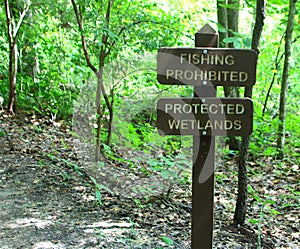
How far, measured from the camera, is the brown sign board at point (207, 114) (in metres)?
2.38

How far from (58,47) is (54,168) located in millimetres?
3141

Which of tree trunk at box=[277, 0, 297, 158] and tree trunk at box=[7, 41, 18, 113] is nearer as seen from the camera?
tree trunk at box=[277, 0, 297, 158]

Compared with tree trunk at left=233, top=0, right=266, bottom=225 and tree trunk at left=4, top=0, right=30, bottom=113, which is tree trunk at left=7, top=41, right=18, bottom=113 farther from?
tree trunk at left=233, top=0, right=266, bottom=225

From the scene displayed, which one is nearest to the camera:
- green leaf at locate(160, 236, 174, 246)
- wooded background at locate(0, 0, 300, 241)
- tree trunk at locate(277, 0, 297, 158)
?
green leaf at locate(160, 236, 174, 246)

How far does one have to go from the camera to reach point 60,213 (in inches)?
147

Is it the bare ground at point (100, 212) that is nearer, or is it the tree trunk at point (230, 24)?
the bare ground at point (100, 212)

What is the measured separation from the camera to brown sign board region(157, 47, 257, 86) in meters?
2.40

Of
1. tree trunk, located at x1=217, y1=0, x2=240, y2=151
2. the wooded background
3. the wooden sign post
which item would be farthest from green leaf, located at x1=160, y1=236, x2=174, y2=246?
tree trunk, located at x1=217, y1=0, x2=240, y2=151

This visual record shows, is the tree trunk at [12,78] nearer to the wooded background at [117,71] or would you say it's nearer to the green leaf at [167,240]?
the wooded background at [117,71]

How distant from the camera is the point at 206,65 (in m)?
2.41

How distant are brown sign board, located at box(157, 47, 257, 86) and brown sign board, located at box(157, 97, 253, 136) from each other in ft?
0.43

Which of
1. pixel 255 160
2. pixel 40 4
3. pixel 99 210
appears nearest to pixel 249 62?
pixel 99 210

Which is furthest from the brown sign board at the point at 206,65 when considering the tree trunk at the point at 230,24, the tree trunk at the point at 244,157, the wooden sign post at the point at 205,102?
the tree trunk at the point at 230,24

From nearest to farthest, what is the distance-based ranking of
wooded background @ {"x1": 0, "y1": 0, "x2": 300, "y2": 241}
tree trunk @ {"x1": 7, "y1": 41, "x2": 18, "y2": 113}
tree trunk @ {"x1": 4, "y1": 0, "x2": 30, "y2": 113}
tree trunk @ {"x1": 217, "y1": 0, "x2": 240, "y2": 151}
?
1. wooded background @ {"x1": 0, "y1": 0, "x2": 300, "y2": 241}
2. tree trunk @ {"x1": 217, "y1": 0, "x2": 240, "y2": 151}
3. tree trunk @ {"x1": 4, "y1": 0, "x2": 30, "y2": 113}
4. tree trunk @ {"x1": 7, "y1": 41, "x2": 18, "y2": 113}
